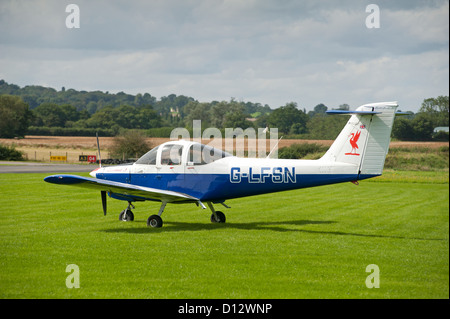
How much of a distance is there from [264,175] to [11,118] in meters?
16.5

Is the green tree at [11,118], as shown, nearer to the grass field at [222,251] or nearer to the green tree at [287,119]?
the grass field at [222,251]

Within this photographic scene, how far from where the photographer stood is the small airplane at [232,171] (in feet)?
38.2

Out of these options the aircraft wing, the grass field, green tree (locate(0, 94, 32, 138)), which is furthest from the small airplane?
green tree (locate(0, 94, 32, 138))

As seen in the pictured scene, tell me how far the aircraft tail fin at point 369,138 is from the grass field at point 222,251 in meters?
1.74

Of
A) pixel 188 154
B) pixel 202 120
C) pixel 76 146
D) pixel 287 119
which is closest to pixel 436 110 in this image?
pixel 287 119

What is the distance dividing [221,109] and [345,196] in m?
28.1

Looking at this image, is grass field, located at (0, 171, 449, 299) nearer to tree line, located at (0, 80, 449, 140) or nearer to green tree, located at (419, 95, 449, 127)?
tree line, located at (0, 80, 449, 140)

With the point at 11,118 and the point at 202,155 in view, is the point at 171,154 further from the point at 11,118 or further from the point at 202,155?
the point at 11,118

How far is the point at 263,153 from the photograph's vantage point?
2841 cm

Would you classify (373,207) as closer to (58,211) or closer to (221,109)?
(58,211)

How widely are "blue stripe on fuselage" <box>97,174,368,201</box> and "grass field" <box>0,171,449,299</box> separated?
92 cm

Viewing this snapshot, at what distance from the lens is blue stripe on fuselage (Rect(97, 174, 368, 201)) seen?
1218 cm

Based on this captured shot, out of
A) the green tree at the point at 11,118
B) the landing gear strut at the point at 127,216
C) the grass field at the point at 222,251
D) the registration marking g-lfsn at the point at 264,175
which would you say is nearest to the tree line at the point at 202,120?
the green tree at the point at 11,118

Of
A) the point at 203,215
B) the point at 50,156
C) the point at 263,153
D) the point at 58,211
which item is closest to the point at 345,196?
the point at 263,153
